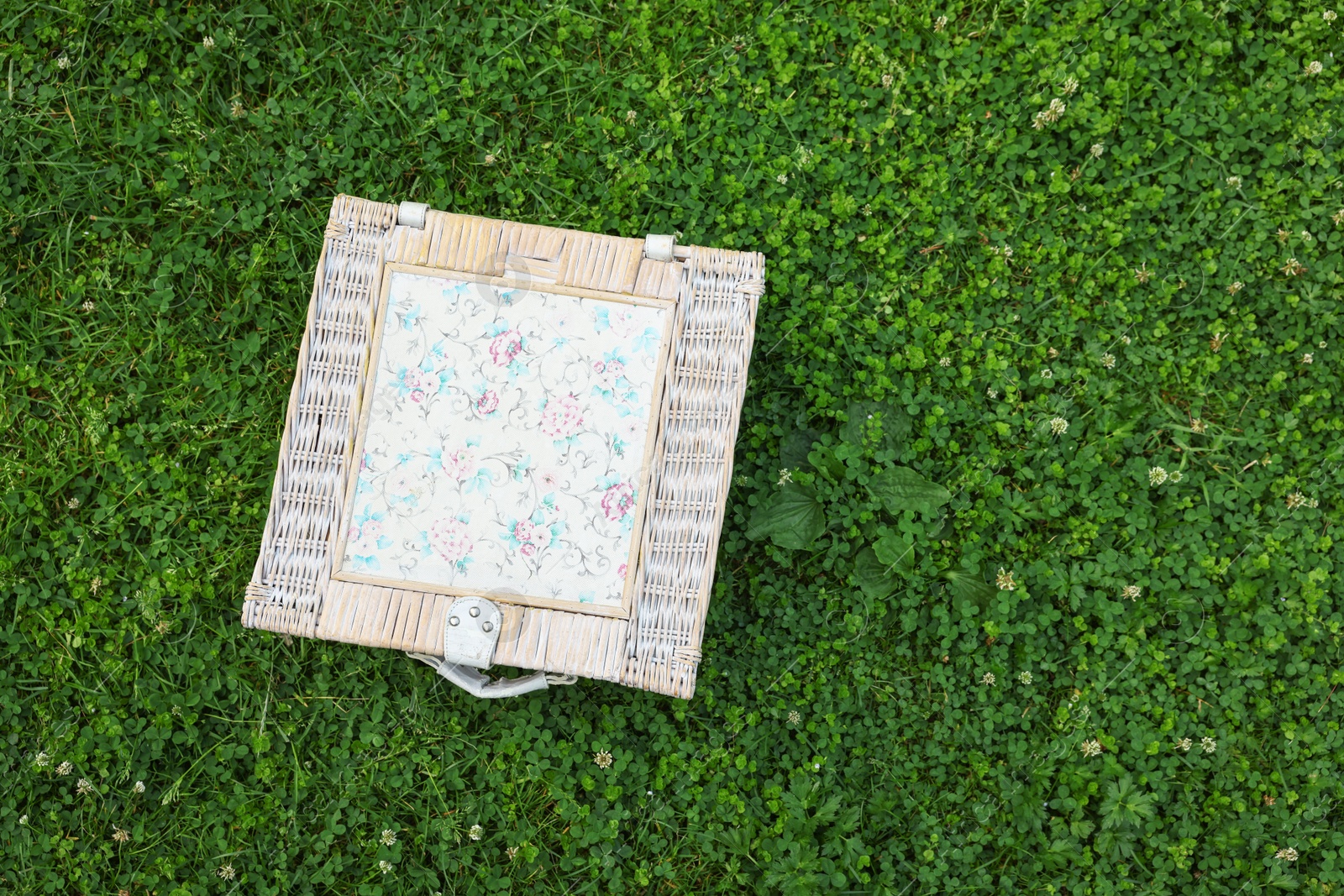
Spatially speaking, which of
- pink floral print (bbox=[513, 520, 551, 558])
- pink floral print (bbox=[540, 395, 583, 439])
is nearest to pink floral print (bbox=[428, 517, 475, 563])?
pink floral print (bbox=[513, 520, 551, 558])

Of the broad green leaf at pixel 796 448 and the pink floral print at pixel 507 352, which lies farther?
the broad green leaf at pixel 796 448

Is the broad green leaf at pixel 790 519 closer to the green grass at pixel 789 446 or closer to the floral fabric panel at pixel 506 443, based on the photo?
the green grass at pixel 789 446

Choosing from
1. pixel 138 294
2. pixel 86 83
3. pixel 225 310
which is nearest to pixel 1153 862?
pixel 225 310

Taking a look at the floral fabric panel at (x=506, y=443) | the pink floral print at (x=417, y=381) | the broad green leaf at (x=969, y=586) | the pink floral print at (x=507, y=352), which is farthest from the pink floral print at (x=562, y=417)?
the broad green leaf at (x=969, y=586)

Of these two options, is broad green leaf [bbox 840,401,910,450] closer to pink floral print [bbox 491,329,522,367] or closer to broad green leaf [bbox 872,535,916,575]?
broad green leaf [bbox 872,535,916,575]

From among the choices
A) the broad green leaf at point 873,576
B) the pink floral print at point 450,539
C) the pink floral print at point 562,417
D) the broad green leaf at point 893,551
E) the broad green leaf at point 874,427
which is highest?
the broad green leaf at point 874,427

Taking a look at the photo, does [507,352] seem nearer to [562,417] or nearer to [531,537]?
[562,417]

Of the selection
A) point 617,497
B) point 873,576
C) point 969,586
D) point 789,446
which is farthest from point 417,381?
point 969,586
